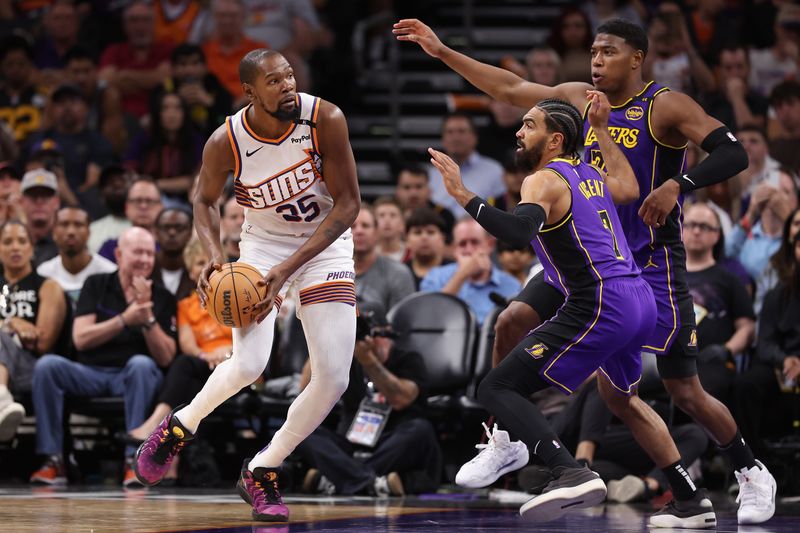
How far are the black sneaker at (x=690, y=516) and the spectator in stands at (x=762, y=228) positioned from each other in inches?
142

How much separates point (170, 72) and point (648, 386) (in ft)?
21.7

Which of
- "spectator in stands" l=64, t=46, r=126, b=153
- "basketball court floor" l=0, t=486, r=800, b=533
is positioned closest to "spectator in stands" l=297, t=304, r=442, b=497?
"basketball court floor" l=0, t=486, r=800, b=533

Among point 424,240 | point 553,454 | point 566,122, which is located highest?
point 566,122

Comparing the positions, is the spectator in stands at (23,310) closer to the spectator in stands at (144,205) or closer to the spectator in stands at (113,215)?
the spectator in stands at (144,205)

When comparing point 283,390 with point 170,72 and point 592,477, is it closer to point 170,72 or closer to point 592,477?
point 592,477

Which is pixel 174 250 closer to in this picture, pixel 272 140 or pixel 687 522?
pixel 272 140

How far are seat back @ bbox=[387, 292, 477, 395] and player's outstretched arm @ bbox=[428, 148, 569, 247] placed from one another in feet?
12.2

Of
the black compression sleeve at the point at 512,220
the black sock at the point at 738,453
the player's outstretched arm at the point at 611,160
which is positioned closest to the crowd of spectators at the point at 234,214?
the black sock at the point at 738,453

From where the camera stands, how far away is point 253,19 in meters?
14.0

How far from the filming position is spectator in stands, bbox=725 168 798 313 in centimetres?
988

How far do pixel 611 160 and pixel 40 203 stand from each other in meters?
6.24

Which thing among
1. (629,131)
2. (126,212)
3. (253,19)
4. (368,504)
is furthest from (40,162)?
(629,131)

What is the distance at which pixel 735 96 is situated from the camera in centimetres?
1195

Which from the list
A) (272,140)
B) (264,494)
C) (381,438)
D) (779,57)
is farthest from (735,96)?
(264,494)
